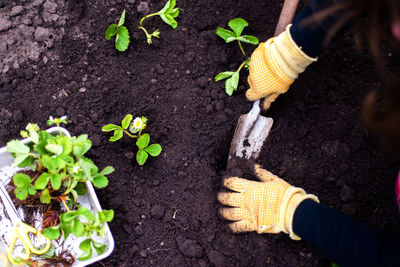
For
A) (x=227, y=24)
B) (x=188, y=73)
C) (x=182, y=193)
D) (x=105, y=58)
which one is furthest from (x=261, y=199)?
(x=105, y=58)

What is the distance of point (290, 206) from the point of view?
60.4 inches

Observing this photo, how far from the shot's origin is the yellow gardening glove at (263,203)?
1.54 meters

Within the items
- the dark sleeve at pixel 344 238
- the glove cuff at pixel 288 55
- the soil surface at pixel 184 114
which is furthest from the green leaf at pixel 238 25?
the dark sleeve at pixel 344 238

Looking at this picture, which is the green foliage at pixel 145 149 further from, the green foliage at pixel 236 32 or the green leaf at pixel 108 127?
the green foliage at pixel 236 32

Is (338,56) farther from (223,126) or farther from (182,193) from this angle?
(182,193)

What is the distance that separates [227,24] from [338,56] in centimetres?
58

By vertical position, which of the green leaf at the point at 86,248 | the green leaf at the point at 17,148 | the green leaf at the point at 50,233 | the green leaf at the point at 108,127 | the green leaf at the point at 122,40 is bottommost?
the green leaf at the point at 86,248

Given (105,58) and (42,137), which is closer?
(42,137)

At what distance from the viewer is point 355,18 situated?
1.06 m

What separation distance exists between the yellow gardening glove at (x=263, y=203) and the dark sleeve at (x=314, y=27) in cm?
59

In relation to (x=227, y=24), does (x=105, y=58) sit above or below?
below

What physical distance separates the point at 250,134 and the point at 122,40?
779mm

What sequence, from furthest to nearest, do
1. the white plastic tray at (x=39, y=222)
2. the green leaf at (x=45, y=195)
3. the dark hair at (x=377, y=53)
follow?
the white plastic tray at (x=39, y=222), the green leaf at (x=45, y=195), the dark hair at (x=377, y=53)

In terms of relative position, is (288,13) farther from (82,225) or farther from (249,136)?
(82,225)
